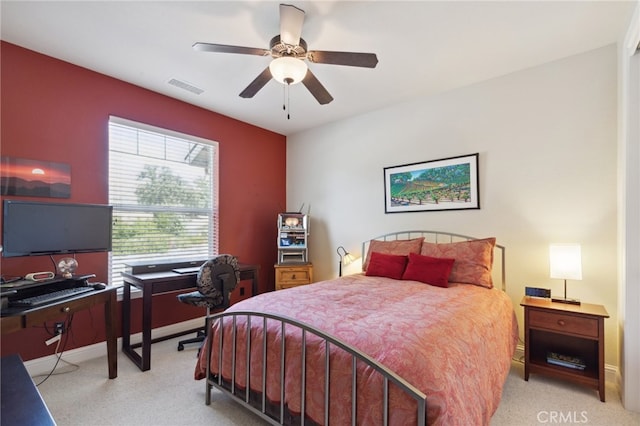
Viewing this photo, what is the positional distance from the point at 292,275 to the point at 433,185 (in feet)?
7.03

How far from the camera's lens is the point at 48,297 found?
6.84 ft

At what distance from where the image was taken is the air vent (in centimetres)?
312

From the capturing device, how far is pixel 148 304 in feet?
8.65

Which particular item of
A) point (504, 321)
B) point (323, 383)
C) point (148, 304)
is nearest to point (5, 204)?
point (148, 304)

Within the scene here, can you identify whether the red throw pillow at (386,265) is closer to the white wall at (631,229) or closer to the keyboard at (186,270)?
the white wall at (631,229)

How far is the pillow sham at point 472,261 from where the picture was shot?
2.66m

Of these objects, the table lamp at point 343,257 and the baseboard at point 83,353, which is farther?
the table lamp at point 343,257

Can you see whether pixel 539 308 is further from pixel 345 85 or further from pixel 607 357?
pixel 345 85

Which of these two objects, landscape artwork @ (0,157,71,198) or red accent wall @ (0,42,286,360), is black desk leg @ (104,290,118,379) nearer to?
red accent wall @ (0,42,286,360)

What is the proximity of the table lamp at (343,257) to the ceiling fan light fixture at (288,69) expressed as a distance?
2.48 m

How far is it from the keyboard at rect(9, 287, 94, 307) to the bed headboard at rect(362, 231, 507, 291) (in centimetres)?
294

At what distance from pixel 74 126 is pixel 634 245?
4.65 m

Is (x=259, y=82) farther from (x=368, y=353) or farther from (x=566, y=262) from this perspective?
(x=566, y=262)

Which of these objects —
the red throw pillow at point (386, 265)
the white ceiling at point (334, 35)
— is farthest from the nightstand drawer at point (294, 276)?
the white ceiling at point (334, 35)
